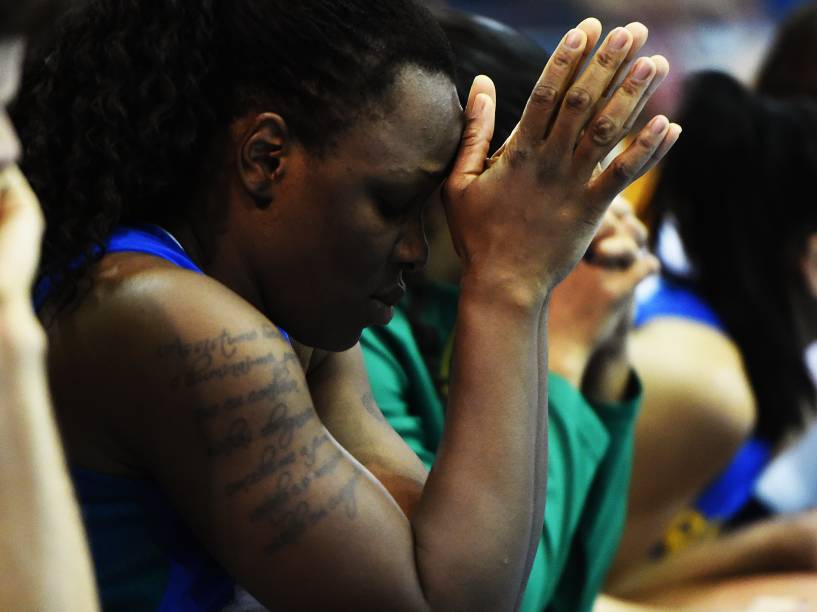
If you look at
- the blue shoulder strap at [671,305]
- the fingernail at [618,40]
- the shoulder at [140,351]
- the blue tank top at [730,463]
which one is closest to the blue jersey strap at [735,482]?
the blue tank top at [730,463]

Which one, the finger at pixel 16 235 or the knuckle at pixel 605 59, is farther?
the knuckle at pixel 605 59

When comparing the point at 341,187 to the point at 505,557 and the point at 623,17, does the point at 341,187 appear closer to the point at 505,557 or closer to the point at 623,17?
the point at 505,557

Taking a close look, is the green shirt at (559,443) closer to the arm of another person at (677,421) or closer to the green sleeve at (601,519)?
the green sleeve at (601,519)

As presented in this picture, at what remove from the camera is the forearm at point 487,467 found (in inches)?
42.6

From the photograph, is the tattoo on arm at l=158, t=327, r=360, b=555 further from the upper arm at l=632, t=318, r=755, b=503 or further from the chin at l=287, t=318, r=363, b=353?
the upper arm at l=632, t=318, r=755, b=503

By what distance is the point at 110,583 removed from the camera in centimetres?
112

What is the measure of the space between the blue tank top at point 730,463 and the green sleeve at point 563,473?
0.59 metres

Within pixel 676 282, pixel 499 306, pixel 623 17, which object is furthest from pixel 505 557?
pixel 623 17

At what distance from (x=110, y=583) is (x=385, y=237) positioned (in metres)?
0.39

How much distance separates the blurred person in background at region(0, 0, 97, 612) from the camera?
31.2 inches

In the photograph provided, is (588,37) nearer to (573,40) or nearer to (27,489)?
(573,40)

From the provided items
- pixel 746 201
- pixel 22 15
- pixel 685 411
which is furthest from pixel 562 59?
pixel 746 201

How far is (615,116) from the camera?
1.14m

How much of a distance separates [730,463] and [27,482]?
1594mm
